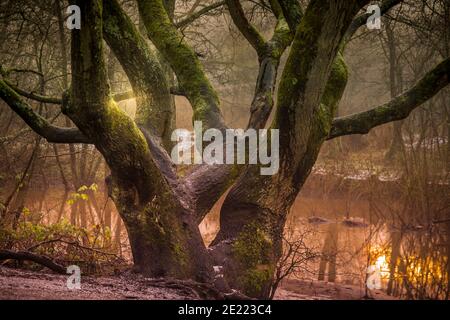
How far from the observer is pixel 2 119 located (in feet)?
39.8

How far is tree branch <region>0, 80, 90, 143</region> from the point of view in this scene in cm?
470

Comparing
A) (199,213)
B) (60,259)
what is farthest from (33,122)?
(199,213)

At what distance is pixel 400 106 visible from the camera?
5484mm

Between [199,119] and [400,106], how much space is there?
95.6 inches

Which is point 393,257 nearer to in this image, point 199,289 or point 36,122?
point 199,289

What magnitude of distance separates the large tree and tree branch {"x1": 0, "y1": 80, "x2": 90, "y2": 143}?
0.03ft

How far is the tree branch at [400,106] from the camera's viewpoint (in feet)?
17.3

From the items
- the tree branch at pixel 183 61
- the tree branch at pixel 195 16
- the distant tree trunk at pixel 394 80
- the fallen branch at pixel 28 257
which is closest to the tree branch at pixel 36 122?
the fallen branch at pixel 28 257

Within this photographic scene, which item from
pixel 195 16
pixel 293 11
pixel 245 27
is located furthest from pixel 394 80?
pixel 293 11

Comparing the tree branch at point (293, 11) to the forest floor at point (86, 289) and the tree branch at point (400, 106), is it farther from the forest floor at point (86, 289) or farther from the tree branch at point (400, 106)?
the forest floor at point (86, 289)

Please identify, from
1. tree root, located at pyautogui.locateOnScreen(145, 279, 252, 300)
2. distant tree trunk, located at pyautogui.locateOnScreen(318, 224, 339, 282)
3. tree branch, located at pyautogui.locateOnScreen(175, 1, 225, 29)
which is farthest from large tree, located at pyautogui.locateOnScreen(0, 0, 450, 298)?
tree branch, located at pyautogui.locateOnScreen(175, 1, 225, 29)

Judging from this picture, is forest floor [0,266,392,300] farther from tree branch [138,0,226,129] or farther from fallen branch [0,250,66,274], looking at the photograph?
tree branch [138,0,226,129]
